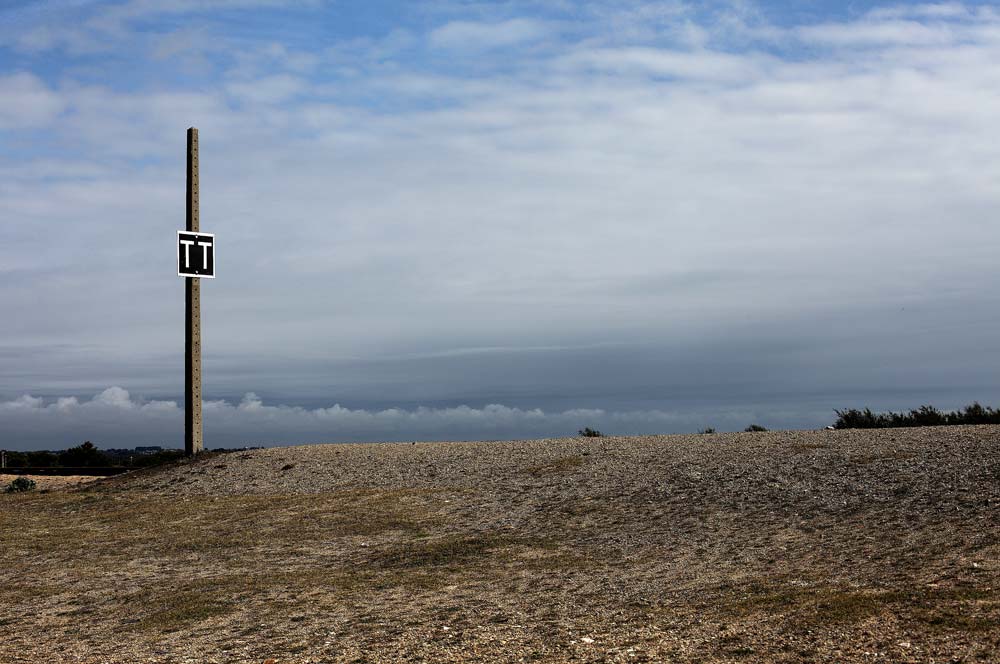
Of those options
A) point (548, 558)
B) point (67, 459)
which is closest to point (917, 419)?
point (548, 558)

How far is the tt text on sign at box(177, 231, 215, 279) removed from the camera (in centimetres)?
2619

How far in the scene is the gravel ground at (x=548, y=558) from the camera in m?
→ 8.63

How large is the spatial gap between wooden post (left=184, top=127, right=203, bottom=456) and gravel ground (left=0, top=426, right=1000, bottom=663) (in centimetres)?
487

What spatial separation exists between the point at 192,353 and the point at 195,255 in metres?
2.72

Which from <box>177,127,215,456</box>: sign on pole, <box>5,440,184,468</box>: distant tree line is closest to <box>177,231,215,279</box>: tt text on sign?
<box>177,127,215,456</box>: sign on pole

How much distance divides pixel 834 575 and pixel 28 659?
8261 mm

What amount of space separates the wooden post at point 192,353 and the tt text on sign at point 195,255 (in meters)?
0.26

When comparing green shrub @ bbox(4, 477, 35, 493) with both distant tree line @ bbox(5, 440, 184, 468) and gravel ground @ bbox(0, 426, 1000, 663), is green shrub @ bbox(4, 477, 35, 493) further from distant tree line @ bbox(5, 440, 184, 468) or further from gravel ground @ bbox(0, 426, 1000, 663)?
distant tree line @ bbox(5, 440, 184, 468)

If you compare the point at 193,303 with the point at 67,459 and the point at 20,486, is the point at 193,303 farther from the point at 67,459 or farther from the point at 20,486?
the point at 67,459

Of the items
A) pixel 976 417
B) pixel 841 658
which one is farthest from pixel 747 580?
pixel 976 417

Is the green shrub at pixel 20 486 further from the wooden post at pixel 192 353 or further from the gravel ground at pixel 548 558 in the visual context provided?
the wooden post at pixel 192 353

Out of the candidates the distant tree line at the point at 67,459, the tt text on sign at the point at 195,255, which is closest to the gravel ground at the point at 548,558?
the tt text on sign at the point at 195,255

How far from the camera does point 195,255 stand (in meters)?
26.5

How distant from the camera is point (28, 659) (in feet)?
30.1
